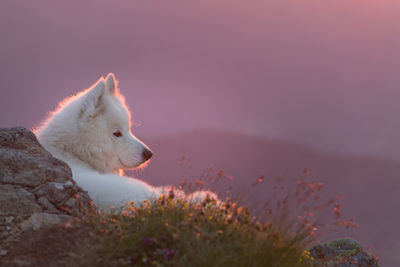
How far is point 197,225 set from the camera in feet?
10.7

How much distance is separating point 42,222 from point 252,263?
2.16m

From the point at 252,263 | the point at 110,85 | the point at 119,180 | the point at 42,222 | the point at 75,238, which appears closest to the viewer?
the point at 252,263

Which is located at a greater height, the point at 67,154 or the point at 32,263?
the point at 67,154

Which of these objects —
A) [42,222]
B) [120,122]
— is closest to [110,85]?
[120,122]

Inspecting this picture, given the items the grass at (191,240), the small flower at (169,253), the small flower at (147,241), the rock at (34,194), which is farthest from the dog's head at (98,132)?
the small flower at (169,253)

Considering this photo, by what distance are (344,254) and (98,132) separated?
4.58 meters

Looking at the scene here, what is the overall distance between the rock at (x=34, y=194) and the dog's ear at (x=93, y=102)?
1663mm

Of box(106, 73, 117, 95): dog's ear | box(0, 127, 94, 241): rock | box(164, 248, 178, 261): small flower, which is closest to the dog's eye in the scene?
box(106, 73, 117, 95): dog's ear

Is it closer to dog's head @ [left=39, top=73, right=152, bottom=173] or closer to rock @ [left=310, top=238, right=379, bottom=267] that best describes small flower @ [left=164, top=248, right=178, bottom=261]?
rock @ [left=310, top=238, right=379, bottom=267]

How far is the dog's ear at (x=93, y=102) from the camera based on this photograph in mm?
6270

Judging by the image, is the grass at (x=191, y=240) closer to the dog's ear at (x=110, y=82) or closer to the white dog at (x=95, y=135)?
the white dog at (x=95, y=135)

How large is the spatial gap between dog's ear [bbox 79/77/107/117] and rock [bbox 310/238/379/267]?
413cm

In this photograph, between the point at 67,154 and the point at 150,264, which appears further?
the point at 67,154

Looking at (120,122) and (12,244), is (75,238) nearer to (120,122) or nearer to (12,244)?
(12,244)
